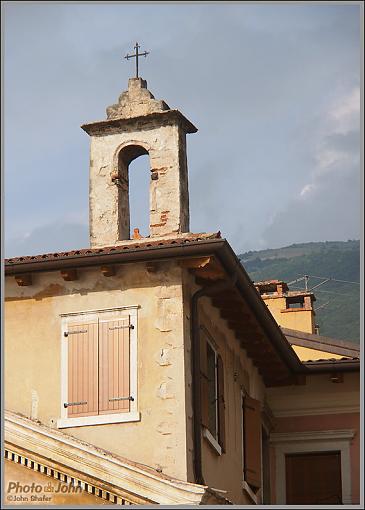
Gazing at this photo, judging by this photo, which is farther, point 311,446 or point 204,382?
point 311,446

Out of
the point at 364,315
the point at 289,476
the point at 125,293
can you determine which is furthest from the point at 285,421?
the point at 364,315

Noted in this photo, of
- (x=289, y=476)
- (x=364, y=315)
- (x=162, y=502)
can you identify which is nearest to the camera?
(x=364, y=315)

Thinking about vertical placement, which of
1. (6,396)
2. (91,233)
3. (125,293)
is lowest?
Result: (6,396)

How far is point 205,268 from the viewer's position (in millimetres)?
19547

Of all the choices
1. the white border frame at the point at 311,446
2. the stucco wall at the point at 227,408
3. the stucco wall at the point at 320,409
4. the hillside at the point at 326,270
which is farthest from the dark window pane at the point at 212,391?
the hillside at the point at 326,270

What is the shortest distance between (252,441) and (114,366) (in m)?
3.83

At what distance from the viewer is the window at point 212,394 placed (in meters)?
20.0

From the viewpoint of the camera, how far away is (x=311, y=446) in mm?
24734

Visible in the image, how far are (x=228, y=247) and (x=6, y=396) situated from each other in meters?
3.58

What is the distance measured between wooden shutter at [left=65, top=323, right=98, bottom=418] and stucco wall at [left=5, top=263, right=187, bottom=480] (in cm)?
18

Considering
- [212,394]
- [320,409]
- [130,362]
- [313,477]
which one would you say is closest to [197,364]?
[130,362]

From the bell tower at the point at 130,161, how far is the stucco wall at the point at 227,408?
1.59 m

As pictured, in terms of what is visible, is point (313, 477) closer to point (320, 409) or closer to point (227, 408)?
point (320, 409)

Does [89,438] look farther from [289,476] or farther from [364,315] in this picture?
[289,476]
